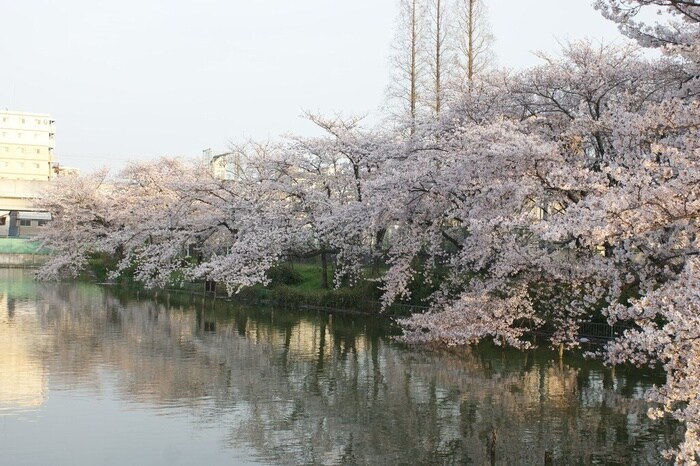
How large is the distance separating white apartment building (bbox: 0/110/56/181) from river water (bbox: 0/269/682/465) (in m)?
68.8

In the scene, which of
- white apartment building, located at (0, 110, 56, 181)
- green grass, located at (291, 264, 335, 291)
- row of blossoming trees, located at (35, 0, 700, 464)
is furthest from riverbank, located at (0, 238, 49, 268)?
white apartment building, located at (0, 110, 56, 181)

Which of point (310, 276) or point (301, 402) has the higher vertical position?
point (310, 276)

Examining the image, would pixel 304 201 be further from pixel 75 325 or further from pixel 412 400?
pixel 412 400

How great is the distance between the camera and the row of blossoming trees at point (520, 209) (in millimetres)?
8227

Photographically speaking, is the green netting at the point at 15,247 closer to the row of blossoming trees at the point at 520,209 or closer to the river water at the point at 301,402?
the row of blossoming trees at the point at 520,209

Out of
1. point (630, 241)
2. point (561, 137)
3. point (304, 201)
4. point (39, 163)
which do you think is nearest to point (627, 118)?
point (630, 241)

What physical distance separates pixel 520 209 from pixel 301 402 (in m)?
6.78

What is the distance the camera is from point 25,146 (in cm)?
8669

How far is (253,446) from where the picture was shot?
35.6 feet

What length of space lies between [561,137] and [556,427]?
25.7ft

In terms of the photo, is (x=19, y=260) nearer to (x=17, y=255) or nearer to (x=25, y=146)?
(x=17, y=255)

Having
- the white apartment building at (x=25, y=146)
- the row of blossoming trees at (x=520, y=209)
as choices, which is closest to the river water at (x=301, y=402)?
the row of blossoming trees at (x=520, y=209)

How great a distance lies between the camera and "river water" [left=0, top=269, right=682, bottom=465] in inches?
420

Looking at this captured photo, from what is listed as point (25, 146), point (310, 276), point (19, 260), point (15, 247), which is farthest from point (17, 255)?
point (25, 146)
